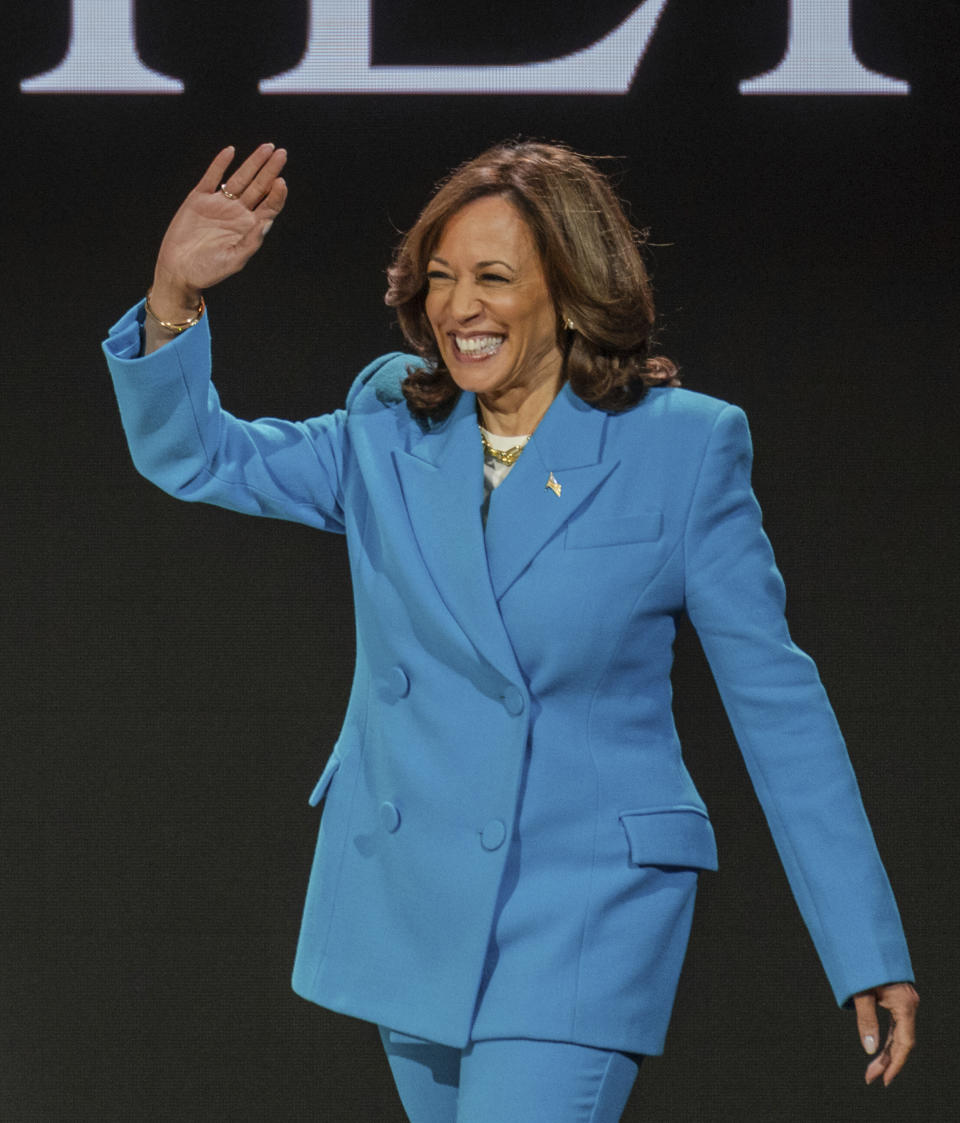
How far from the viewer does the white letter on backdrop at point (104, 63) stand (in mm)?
2857

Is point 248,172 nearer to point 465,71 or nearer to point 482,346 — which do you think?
point 482,346

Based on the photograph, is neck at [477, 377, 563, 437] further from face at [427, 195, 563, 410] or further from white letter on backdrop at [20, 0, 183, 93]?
white letter on backdrop at [20, 0, 183, 93]

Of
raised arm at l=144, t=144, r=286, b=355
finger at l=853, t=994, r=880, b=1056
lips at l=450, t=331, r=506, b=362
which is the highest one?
raised arm at l=144, t=144, r=286, b=355

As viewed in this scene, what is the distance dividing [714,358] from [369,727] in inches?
52.8

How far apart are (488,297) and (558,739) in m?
0.47

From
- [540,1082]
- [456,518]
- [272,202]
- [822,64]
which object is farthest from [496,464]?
[822,64]

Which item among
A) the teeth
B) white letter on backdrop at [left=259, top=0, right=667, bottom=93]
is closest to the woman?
the teeth

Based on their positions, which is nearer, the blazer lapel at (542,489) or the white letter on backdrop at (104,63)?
the blazer lapel at (542,489)

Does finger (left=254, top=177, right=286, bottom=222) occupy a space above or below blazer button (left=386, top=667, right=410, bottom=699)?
above

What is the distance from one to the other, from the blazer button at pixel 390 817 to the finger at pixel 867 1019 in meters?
0.50

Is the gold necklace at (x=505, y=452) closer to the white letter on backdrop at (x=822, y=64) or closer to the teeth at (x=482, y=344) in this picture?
the teeth at (x=482, y=344)

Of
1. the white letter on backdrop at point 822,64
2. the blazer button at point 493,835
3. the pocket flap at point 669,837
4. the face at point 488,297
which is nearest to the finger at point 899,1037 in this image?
the pocket flap at point 669,837

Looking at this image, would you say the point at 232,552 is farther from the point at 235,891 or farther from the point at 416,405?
the point at 416,405

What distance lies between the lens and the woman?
69.8 inches
